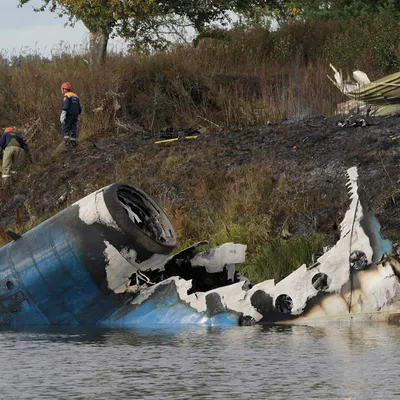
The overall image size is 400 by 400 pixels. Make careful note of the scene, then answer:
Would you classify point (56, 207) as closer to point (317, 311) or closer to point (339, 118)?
point (339, 118)

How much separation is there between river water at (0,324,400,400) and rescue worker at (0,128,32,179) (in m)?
11.1

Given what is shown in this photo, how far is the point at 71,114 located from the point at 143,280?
11.6 metres

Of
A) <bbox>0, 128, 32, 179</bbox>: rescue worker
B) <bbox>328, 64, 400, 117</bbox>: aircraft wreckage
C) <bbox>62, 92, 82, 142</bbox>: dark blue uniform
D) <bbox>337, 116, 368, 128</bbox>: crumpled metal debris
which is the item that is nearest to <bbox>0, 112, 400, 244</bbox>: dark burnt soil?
<bbox>337, 116, 368, 128</bbox>: crumpled metal debris

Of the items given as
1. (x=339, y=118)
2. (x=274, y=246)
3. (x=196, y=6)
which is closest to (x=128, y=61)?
(x=196, y=6)

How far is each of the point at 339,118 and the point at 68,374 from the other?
13423mm

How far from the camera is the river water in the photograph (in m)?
10.3

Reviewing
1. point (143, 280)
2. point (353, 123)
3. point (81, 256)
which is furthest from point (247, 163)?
point (81, 256)

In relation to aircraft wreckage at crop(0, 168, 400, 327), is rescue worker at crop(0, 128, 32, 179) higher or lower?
higher

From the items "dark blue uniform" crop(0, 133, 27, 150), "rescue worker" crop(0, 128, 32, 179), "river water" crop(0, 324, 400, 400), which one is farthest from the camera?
"dark blue uniform" crop(0, 133, 27, 150)

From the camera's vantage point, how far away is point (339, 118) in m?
23.9

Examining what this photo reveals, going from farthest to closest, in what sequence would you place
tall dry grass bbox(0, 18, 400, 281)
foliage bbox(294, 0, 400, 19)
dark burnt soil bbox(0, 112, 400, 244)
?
foliage bbox(294, 0, 400, 19) → tall dry grass bbox(0, 18, 400, 281) → dark burnt soil bbox(0, 112, 400, 244)

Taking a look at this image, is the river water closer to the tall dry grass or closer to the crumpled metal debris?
the tall dry grass

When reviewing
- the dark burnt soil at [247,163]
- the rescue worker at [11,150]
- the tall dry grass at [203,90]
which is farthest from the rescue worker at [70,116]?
the rescue worker at [11,150]

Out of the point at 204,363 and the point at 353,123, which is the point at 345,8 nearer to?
the point at 353,123
